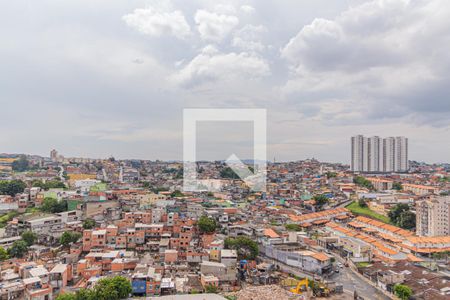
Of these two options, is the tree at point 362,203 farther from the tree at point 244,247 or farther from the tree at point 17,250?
the tree at point 17,250

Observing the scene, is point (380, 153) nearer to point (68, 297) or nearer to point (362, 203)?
point (362, 203)

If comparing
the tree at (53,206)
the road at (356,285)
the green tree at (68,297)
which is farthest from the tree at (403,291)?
the tree at (53,206)

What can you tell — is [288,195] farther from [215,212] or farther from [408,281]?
[408,281]

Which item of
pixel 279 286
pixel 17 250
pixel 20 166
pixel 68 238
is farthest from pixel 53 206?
pixel 20 166

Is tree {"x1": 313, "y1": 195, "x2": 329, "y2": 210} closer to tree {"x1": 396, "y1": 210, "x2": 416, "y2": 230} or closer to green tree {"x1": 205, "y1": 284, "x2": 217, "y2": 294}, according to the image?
tree {"x1": 396, "y1": 210, "x2": 416, "y2": 230}

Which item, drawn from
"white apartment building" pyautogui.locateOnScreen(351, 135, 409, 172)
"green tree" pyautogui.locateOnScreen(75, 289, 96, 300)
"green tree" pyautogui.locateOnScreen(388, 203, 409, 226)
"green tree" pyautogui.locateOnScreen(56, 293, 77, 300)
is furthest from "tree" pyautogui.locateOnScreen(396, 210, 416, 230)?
"white apartment building" pyautogui.locateOnScreen(351, 135, 409, 172)

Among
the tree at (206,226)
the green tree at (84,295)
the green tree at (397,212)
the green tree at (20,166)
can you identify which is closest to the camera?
the green tree at (84,295)

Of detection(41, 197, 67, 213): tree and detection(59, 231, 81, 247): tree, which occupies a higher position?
detection(41, 197, 67, 213): tree

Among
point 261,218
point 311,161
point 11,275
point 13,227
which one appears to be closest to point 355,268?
point 261,218
